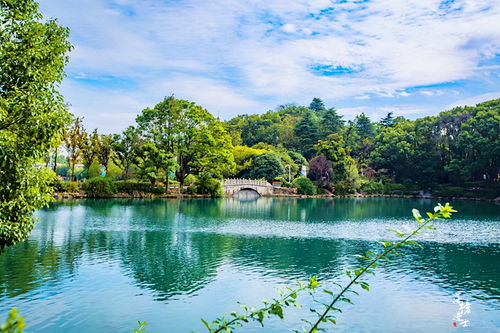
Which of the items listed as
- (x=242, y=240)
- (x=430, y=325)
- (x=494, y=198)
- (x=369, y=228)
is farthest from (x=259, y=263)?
(x=494, y=198)

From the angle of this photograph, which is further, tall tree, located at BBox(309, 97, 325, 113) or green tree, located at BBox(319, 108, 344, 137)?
tall tree, located at BBox(309, 97, 325, 113)

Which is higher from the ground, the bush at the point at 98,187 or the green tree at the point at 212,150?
the green tree at the point at 212,150

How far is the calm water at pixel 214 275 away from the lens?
1019cm

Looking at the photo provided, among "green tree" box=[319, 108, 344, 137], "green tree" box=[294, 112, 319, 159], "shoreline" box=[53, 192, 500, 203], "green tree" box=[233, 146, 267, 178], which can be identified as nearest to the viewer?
"shoreline" box=[53, 192, 500, 203]

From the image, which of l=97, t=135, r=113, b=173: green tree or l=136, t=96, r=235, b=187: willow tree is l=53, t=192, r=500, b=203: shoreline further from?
l=97, t=135, r=113, b=173: green tree

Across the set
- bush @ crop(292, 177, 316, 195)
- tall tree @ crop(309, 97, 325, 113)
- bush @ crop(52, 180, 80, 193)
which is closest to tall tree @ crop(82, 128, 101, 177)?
bush @ crop(52, 180, 80, 193)

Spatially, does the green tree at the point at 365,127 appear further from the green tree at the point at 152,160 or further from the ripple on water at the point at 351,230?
the ripple on water at the point at 351,230

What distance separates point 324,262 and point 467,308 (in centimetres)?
555

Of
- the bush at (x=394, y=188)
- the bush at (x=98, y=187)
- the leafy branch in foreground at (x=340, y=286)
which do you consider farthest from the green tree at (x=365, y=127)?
the leafy branch in foreground at (x=340, y=286)

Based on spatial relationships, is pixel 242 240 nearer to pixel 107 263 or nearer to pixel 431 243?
pixel 107 263

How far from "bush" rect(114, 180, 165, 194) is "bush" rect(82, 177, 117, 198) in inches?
40.4

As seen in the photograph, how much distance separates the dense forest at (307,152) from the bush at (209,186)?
6.2 inches

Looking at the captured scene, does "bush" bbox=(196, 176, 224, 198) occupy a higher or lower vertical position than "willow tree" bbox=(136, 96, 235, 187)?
lower

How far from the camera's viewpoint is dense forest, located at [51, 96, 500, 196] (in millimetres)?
45406
